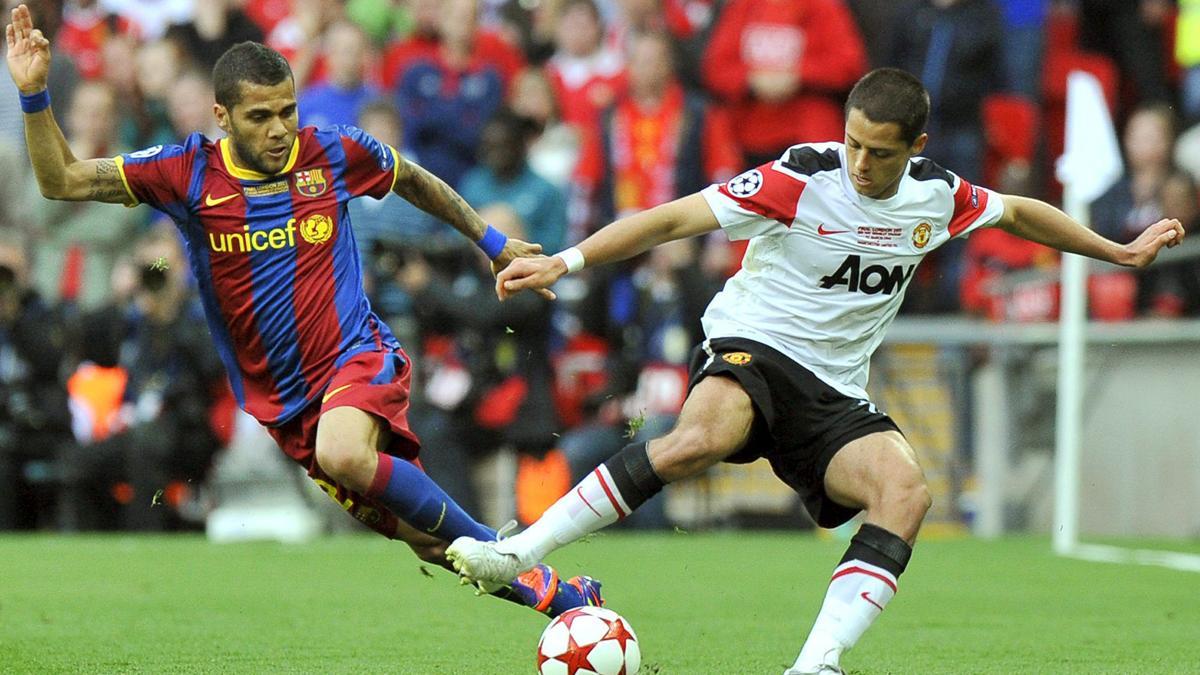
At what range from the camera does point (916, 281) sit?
48.3 feet

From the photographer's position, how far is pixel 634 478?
19.6ft

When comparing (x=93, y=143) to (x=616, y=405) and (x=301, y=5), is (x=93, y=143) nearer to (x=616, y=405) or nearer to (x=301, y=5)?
(x=301, y=5)

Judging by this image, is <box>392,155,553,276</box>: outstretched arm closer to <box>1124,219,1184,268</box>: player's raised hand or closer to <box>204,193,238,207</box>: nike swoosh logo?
<box>204,193,238,207</box>: nike swoosh logo

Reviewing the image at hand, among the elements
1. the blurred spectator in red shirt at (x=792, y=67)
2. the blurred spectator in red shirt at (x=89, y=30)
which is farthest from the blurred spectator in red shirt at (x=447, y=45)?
the blurred spectator in red shirt at (x=89, y=30)

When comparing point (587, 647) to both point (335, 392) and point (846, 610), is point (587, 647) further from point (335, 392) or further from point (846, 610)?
point (335, 392)

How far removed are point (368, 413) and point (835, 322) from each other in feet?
5.73

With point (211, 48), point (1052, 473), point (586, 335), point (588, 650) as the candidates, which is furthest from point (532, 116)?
point (588, 650)

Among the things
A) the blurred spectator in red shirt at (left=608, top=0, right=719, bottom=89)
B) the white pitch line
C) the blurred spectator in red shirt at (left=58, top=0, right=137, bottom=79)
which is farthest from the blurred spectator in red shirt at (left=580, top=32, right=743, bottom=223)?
the blurred spectator in red shirt at (left=58, top=0, right=137, bottom=79)

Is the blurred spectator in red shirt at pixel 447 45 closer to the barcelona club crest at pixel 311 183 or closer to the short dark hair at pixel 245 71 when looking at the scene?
the barcelona club crest at pixel 311 183

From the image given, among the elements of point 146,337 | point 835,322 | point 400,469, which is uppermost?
point 835,322

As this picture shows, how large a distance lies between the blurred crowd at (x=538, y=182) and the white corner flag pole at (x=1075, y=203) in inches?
67.3

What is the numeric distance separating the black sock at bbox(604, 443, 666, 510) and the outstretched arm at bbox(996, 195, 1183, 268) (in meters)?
1.61

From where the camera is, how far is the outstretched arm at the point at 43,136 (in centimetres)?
624

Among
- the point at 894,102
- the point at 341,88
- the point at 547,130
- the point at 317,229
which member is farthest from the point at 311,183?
the point at 547,130
